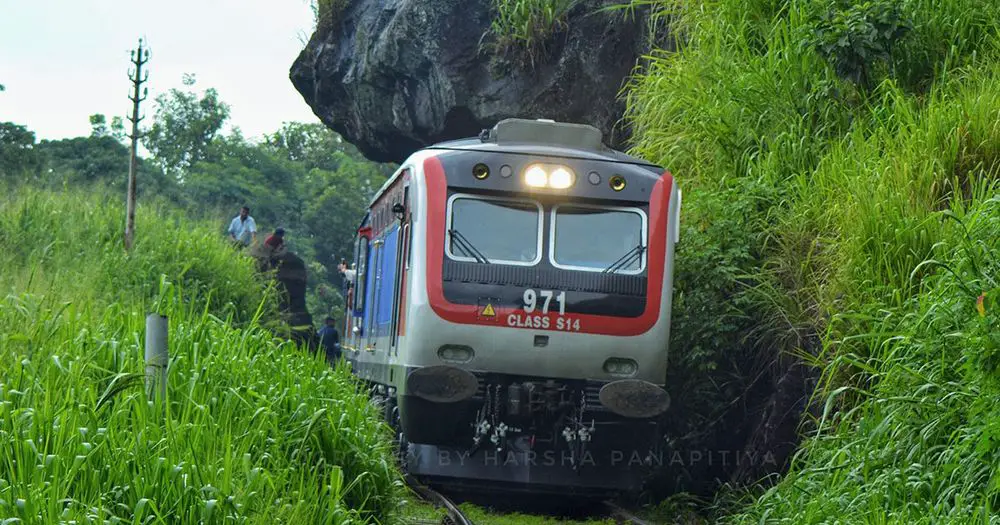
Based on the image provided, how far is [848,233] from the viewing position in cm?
930

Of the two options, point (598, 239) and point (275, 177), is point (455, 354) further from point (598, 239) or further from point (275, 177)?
point (275, 177)

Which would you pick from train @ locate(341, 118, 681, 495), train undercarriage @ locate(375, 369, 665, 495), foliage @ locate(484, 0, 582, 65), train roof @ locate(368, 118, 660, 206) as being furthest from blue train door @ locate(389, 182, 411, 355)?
foliage @ locate(484, 0, 582, 65)

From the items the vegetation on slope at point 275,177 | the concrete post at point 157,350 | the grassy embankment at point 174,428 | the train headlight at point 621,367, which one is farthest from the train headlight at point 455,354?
the vegetation on slope at point 275,177

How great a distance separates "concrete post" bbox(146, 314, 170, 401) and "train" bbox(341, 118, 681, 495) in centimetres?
319

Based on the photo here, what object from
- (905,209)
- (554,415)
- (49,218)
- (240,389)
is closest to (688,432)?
(554,415)

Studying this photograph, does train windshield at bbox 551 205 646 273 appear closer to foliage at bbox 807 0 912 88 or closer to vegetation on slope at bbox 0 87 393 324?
foliage at bbox 807 0 912 88

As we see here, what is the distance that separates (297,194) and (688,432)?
4899cm

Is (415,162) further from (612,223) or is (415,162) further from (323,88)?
(323,88)

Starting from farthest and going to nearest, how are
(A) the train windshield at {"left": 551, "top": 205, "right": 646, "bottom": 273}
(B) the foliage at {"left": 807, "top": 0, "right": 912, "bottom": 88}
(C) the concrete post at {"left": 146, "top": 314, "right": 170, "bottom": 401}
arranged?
(B) the foliage at {"left": 807, "top": 0, "right": 912, "bottom": 88} < (A) the train windshield at {"left": 551, "top": 205, "right": 646, "bottom": 273} < (C) the concrete post at {"left": 146, "top": 314, "right": 170, "bottom": 401}

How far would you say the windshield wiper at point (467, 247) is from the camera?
402 inches

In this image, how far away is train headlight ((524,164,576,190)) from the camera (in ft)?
34.0

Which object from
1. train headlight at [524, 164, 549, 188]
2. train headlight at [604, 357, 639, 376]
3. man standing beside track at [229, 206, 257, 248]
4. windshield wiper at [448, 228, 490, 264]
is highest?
train headlight at [524, 164, 549, 188]

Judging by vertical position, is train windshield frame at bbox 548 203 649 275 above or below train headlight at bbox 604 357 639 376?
above

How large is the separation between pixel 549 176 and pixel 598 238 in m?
0.63
